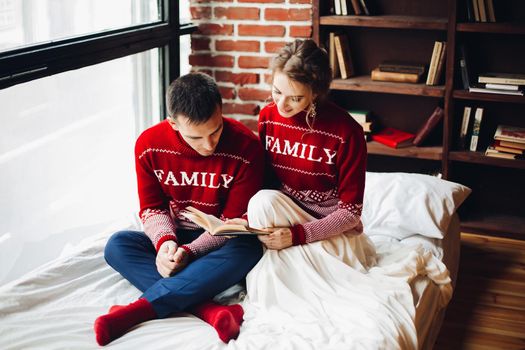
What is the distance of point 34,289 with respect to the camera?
7.10 feet

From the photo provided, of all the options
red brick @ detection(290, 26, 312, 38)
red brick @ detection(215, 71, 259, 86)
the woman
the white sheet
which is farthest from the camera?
red brick @ detection(215, 71, 259, 86)

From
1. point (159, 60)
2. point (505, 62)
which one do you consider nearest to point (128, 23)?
point (159, 60)

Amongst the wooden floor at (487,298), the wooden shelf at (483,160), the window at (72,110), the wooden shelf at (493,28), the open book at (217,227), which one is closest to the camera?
the open book at (217,227)

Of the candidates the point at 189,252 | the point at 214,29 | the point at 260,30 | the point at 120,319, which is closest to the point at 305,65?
the point at 189,252

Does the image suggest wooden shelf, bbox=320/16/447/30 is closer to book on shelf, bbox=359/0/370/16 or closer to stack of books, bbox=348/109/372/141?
book on shelf, bbox=359/0/370/16

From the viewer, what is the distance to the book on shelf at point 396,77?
11.4ft

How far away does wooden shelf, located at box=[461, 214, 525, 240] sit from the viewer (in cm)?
344

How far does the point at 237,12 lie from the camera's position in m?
3.61

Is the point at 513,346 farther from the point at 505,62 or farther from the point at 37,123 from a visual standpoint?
the point at 37,123

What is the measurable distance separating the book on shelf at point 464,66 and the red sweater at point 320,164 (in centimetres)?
134

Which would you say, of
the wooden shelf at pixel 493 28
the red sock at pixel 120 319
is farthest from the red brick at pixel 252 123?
the red sock at pixel 120 319

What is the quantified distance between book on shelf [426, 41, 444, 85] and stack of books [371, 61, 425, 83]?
0.06m

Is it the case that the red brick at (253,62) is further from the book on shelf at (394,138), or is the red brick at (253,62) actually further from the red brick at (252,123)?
the book on shelf at (394,138)

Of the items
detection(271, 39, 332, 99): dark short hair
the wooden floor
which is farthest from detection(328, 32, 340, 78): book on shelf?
detection(271, 39, 332, 99): dark short hair
